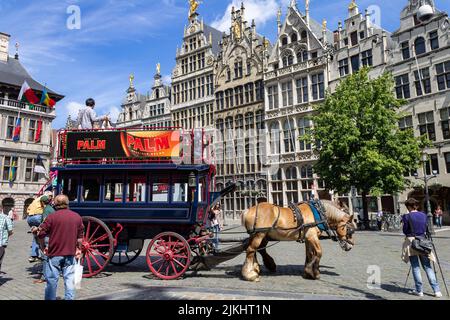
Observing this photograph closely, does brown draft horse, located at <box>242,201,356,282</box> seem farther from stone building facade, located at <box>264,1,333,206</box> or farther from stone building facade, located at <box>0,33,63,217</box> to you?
stone building facade, located at <box>0,33,63,217</box>

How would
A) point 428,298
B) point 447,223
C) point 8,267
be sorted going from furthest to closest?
1. point 447,223
2. point 8,267
3. point 428,298

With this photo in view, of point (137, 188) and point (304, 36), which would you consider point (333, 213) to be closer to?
point (137, 188)

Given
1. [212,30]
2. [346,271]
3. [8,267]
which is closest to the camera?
[346,271]

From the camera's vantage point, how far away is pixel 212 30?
46031mm

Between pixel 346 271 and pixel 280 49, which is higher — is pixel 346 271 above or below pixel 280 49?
below

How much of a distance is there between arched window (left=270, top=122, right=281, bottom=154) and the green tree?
11330 millimetres

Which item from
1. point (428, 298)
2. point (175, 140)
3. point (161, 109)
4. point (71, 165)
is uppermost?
point (161, 109)

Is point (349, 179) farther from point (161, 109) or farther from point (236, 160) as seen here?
point (161, 109)

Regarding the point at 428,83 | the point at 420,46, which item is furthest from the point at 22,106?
the point at 428,83

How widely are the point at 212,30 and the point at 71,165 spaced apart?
135ft

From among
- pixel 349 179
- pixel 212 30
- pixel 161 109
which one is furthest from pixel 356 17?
pixel 161 109

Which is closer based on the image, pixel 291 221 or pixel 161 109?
pixel 291 221

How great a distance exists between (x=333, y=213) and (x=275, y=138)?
2765 cm

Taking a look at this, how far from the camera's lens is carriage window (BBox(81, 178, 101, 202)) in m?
8.88
